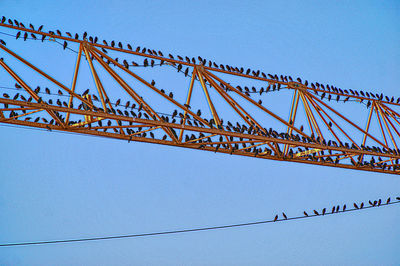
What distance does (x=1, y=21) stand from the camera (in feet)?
61.9

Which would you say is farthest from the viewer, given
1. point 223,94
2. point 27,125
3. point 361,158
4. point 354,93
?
point 354,93

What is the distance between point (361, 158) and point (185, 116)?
8685 millimetres

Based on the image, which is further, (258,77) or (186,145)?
(258,77)

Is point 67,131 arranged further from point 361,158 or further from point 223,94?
point 361,158

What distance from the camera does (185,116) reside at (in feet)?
62.4

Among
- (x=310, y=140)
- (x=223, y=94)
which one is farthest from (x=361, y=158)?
(x=223, y=94)

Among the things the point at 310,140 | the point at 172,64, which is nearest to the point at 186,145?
the point at 172,64

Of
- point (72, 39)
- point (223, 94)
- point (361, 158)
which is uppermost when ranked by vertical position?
point (72, 39)

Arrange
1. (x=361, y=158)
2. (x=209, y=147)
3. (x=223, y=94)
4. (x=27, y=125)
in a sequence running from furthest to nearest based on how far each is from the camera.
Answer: (x=361, y=158), (x=209, y=147), (x=223, y=94), (x=27, y=125)

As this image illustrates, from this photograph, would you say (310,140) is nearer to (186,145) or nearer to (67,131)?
(186,145)

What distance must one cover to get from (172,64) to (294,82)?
475cm

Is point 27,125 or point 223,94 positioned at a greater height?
point 223,94

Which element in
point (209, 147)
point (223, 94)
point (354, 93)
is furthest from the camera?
point (354, 93)

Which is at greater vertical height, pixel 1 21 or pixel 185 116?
pixel 1 21
